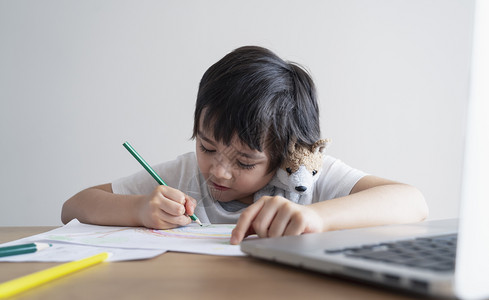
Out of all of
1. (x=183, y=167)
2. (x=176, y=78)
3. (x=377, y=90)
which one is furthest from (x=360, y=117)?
(x=183, y=167)

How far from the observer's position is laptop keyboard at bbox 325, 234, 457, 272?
0.30 meters

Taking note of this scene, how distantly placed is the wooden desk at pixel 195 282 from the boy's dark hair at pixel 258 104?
0.44 metres

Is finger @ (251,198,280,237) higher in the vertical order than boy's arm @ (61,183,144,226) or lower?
higher

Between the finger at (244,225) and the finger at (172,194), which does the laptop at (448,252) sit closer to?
the finger at (244,225)

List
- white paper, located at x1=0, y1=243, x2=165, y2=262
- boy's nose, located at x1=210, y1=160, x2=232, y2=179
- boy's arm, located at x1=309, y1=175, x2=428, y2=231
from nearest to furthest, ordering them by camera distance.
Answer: white paper, located at x1=0, y1=243, x2=165, y2=262
boy's arm, located at x1=309, y1=175, x2=428, y2=231
boy's nose, located at x1=210, y1=160, x2=232, y2=179

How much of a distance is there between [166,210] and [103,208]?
0.16 metres

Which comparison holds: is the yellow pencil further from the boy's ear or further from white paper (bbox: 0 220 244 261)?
the boy's ear

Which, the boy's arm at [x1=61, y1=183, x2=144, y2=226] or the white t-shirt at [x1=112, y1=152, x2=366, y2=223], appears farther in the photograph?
the white t-shirt at [x1=112, y1=152, x2=366, y2=223]

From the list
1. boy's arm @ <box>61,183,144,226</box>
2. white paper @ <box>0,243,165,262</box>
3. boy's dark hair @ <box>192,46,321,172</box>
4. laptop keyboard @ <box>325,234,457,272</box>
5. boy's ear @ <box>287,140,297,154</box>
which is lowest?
boy's arm @ <box>61,183,144,226</box>

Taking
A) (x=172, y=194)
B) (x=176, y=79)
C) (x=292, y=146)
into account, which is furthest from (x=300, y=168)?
(x=176, y=79)

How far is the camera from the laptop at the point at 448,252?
0.80ft

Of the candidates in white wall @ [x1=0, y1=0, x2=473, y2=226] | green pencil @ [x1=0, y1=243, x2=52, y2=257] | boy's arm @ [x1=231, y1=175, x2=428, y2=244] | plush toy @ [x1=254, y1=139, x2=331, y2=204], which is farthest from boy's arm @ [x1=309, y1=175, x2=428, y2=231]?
white wall @ [x1=0, y1=0, x2=473, y2=226]

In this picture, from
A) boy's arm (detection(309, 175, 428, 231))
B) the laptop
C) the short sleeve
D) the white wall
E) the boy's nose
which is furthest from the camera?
the white wall

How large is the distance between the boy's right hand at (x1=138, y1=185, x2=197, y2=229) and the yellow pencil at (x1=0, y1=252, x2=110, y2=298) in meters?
0.28
